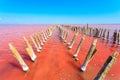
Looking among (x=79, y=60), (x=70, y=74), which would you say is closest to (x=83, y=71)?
(x=70, y=74)

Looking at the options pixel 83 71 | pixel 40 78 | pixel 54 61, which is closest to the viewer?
pixel 40 78

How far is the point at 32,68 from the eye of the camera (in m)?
8.84

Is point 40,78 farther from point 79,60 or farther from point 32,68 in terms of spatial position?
point 79,60

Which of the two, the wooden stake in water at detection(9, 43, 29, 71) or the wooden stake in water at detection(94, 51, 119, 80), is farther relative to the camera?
the wooden stake in water at detection(9, 43, 29, 71)

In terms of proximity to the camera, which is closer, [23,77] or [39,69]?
[23,77]

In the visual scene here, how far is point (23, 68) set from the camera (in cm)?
829

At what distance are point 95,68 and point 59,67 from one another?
183 cm

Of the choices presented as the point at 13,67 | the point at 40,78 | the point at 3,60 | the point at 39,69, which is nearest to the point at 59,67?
the point at 39,69

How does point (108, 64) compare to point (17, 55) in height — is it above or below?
above

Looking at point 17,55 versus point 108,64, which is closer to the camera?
point 108,64

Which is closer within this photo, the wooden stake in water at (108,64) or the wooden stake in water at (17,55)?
the wooden stake in water at (108,64)

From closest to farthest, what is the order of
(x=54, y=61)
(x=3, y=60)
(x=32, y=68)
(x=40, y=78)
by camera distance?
1. (x=40, y=78)
2. (x=32, y=68)
3. (x=54, y=61)
4. (x=3, y=60)

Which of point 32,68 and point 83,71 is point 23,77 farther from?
point 83,71

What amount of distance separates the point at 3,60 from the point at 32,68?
289cm
